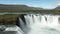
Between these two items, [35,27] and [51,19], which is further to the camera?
[51,19]

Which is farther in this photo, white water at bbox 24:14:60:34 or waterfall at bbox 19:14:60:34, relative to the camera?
white water at bbox 24:14:60:34

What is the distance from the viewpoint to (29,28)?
30.8 m

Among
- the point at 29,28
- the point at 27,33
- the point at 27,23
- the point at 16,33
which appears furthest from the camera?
the point at 27,23

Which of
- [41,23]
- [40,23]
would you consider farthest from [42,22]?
[40,23]

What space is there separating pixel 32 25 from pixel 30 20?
5.19 feet

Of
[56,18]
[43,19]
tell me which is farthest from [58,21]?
[43,19]

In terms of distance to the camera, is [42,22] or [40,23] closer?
[40,23]

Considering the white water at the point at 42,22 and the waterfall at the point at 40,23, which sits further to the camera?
the white water at the point at 42,22

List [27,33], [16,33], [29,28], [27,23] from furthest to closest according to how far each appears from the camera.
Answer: [27,23]
[29,28]
[27,33]
[16,33]

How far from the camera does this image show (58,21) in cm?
3494

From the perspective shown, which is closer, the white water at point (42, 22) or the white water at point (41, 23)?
the white water at point (41, 23)

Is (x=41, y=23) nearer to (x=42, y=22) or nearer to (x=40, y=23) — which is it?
(x=40, y=23)

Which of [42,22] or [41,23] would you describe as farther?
[42,22]

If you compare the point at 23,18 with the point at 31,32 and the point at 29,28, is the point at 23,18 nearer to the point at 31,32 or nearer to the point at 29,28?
the point at 29,28
